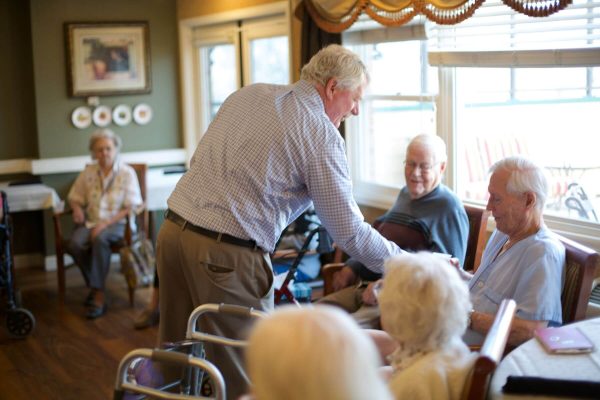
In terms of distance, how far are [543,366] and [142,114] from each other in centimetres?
563

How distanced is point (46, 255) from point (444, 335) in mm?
5479

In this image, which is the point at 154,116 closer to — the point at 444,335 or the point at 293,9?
the point at 293,9

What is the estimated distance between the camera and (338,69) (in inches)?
109

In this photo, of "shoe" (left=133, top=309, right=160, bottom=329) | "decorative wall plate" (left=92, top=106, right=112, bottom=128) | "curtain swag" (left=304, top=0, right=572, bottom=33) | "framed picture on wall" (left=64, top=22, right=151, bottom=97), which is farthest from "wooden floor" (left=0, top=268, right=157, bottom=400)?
A: "curtain swag" (left=304, top=0, right=572, bottom=33)

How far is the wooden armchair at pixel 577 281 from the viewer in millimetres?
2588

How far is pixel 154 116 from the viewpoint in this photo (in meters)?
7.20

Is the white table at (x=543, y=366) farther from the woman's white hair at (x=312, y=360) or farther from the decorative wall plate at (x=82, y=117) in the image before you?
the decorative wall plate at (x=82, y=117)

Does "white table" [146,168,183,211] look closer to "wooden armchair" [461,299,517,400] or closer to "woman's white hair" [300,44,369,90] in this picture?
"woman's white hair" [300,44,369,90]

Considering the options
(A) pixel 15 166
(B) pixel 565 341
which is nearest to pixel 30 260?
(A) pixel 15 166

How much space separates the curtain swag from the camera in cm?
344

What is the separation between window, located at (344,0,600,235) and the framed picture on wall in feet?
9.41

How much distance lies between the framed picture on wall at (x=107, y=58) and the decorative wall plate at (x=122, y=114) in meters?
0.13

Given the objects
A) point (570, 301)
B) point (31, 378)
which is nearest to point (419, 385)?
point (570, 301)

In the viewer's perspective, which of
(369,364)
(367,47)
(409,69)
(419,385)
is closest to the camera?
(369,364)
